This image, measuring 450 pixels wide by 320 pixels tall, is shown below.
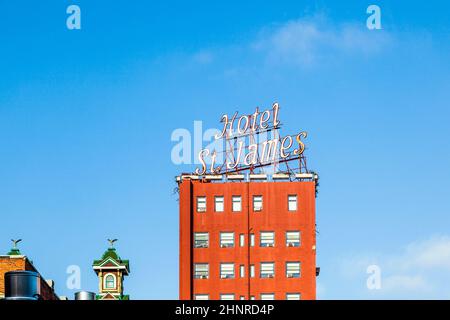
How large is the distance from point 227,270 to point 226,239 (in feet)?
13.0

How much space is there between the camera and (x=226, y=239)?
133250mm

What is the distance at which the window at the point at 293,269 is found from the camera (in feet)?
431

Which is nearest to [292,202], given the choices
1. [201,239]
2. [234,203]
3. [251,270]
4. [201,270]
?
[234,203]

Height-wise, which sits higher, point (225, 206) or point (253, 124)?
point (253, 124)

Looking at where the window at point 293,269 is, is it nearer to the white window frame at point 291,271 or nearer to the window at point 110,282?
the white window frame at point 291,271

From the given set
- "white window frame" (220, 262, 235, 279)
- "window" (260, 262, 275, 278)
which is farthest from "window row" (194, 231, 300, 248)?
"window" (260, 262, 275, 278)

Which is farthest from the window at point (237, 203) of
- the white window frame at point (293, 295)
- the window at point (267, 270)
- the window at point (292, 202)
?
the white window frame at point (293, 295)

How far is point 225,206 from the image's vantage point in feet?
438

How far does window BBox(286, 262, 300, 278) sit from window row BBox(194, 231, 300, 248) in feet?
7.96
